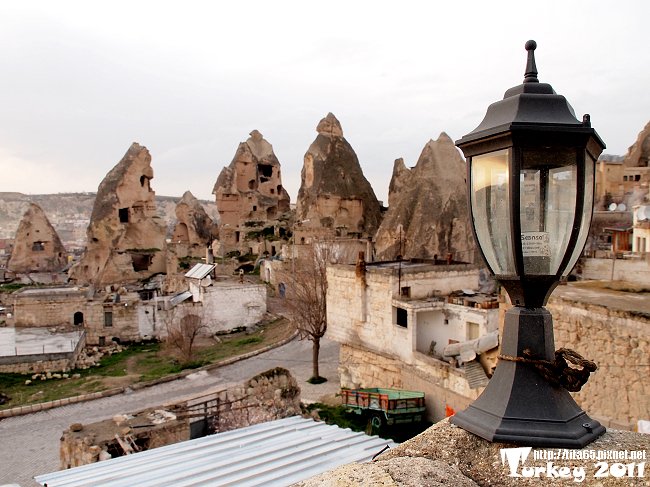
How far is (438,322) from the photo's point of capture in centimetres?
1432

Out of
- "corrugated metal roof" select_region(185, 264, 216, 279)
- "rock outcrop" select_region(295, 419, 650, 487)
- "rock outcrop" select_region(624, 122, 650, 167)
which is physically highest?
"rock outcrop" select_region(624, 122, 650, 167)

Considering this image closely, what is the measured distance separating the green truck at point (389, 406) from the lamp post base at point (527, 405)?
35.7 feet

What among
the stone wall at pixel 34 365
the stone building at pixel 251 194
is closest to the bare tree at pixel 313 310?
the stone wall at pixel 34 365

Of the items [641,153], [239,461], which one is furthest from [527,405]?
[641,153]

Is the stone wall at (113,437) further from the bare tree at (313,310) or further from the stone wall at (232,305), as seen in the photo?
the stone wall at (232,305)

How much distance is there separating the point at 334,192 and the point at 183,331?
22903 millimetres

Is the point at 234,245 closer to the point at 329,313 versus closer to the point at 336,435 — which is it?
the point at 329,313

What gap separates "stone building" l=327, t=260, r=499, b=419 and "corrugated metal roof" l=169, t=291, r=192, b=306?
11.8 m

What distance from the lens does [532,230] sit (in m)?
2.08

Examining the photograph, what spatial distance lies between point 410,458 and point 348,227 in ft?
131

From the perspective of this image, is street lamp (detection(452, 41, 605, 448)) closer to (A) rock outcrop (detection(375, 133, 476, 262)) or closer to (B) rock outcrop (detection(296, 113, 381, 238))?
(A) rock outcrop (detection(375, 133, 476, 262))

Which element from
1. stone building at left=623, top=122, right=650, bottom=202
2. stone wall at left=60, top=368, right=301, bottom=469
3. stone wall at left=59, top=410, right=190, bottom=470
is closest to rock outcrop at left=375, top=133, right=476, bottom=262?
stone building at left=623, top=122, right=650, bottom=202

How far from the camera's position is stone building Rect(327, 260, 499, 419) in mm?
12938

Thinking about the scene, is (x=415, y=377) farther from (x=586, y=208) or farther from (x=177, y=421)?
(x=586, y=208)
